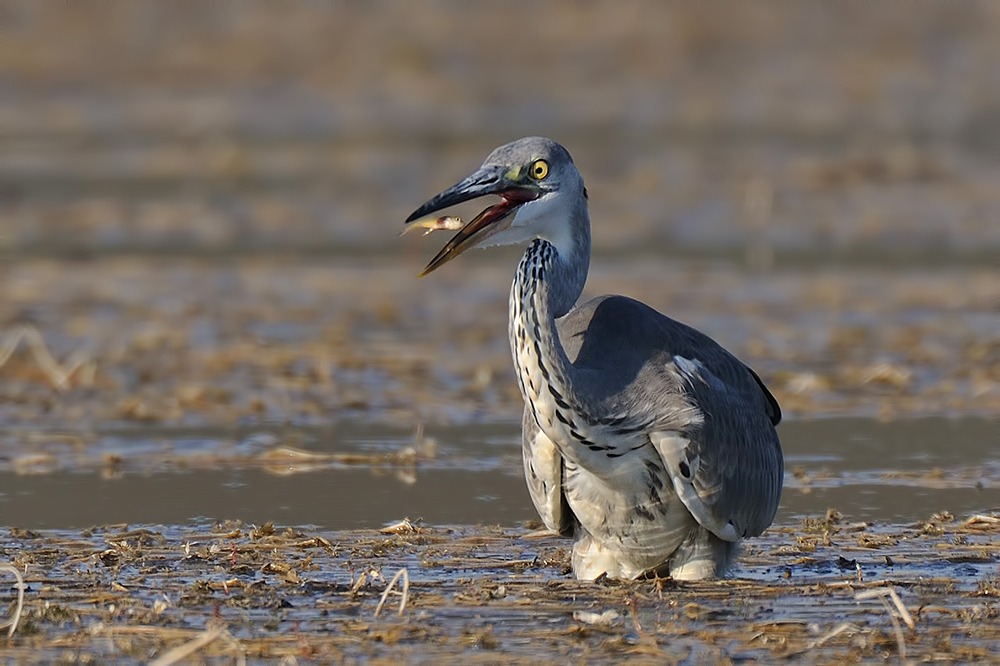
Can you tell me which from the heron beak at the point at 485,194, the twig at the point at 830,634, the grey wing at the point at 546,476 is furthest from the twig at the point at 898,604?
the heron beak at the point at 485,194

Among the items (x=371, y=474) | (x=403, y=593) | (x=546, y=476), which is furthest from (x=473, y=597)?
(x=371, y=474)

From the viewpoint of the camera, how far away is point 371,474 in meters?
10.1

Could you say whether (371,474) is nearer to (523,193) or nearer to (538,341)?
(523,193)

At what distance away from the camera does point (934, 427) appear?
11.1 m

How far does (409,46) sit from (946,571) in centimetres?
2215

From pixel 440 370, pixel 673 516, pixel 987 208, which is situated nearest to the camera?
pixel 673 516

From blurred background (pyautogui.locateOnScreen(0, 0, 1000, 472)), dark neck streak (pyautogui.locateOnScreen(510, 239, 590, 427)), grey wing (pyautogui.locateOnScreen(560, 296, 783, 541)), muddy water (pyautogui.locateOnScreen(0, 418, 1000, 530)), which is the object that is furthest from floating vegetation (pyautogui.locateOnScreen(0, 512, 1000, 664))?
blurred background (pyautogui.locateOnScreen(0, 0, 1000, 472))

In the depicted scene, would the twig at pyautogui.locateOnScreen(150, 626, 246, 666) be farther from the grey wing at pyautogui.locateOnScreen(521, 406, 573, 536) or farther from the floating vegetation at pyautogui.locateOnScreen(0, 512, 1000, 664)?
the grey wing at pyautogui.locateOnScreen(521, 406, 573, 536)

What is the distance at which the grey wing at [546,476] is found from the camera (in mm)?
7516

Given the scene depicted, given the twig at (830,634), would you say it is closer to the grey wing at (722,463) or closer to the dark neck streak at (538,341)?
the grey wing at (722,463)

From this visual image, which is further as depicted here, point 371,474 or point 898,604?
point 371,474

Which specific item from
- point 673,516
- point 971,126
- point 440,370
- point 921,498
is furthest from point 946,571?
point 971,126

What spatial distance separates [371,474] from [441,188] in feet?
38.4

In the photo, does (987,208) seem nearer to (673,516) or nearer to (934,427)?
(934,427)
